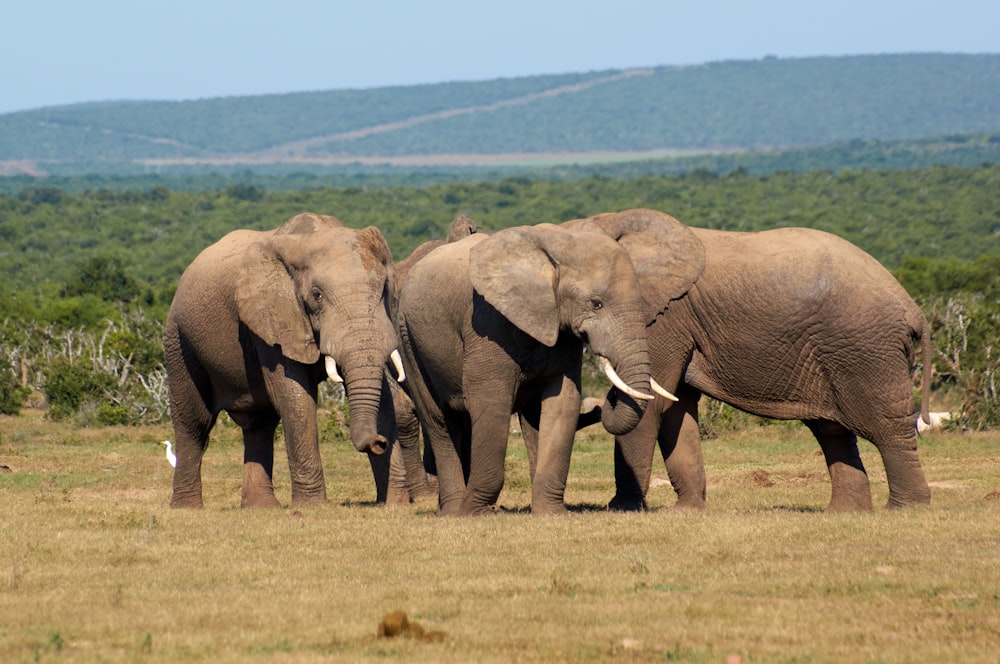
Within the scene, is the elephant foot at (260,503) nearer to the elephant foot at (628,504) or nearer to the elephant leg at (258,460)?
the elephant leg at (258,460)

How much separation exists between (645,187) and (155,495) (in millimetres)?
92049

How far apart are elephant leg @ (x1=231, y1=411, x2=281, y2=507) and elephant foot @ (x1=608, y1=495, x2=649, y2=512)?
310 cm

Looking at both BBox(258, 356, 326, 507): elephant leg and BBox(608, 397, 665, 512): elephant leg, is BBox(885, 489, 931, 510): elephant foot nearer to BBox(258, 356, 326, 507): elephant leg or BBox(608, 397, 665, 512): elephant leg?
BBox(608, 397, 665, 512): elephant leg

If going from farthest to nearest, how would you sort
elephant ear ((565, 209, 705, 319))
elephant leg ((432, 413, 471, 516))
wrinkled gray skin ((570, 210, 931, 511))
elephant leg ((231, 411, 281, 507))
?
1. elephant leg ((231, 411, 281, 507))
2. elephant leg ((432, 413, 471, 516))
3. elephant ear ((565, 209, 705, 319))
4. wrinkled gray skin ((570, 210, 931, 511))

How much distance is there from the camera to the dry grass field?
27.4ft

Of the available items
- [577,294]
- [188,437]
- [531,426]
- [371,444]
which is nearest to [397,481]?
[531,426]

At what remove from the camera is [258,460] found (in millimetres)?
15406

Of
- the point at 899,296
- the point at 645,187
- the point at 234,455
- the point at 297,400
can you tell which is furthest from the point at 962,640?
the point at 645,187

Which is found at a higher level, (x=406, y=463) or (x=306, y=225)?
(x=306, y=225)

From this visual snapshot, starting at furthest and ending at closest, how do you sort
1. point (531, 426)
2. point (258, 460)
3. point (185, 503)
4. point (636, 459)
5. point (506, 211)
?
point (506, 211)
point (185, 503)
point (258, 460)
point (531, 426)
point (636, 459)

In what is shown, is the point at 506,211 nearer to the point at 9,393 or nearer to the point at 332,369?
the point at 9,393

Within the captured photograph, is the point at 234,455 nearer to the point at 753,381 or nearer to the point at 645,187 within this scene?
the point at 753,381

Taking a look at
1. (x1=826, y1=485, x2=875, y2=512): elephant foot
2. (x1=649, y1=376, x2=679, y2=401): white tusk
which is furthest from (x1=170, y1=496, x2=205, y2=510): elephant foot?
(x1=826, y1=485, x2=875, y2=512): elephant foot

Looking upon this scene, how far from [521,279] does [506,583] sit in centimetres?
315
